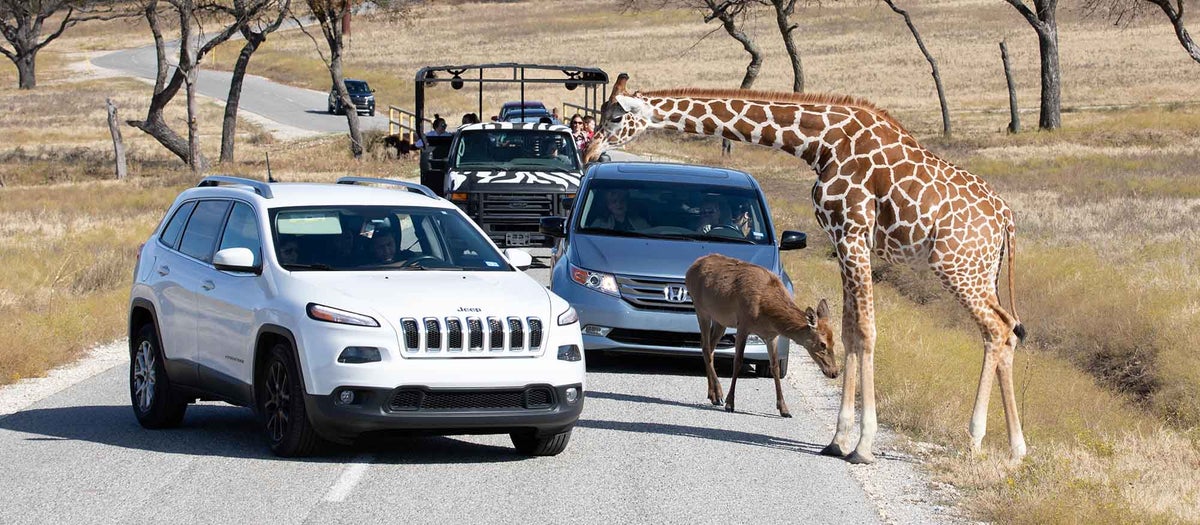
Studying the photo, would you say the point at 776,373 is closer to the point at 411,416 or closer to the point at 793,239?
the point at 793,239

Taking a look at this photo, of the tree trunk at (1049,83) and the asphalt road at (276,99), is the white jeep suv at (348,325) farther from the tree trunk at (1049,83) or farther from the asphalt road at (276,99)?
the asphalt road at (276,99)

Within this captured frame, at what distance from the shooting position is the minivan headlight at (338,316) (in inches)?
324

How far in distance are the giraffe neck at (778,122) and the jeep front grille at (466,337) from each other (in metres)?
2.16

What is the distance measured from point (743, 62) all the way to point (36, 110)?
1736 inches

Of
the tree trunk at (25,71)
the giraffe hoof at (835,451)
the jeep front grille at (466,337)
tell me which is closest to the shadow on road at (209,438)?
the jeep front grille at (466,337)

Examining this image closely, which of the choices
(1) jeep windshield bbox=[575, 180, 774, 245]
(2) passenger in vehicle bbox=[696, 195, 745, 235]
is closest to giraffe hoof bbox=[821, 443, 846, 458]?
(1) jeep windshield bbox=[575, 180, 774, 245]

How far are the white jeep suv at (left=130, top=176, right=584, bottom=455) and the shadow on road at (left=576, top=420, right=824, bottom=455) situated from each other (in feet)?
4.19

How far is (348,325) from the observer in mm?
8234

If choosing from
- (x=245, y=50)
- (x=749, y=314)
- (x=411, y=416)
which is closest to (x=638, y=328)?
(x=749, y=314)

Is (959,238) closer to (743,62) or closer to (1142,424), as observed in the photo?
(1142,424)

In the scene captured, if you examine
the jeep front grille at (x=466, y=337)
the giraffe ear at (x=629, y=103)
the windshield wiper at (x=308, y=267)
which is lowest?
the jeep front grille at (x=466, y=337)

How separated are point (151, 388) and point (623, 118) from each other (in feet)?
11.6

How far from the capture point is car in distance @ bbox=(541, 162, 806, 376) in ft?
40.9

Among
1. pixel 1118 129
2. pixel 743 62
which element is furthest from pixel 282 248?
pixel 743 62
